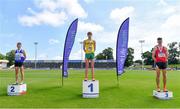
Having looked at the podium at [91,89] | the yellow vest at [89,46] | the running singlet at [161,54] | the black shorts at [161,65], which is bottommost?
the podium at [91,89]

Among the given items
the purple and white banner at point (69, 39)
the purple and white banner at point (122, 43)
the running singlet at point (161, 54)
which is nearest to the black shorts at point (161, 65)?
the running singlet at point (161, 54)

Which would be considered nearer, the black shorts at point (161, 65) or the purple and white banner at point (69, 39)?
the black shorts at point (161, 65)

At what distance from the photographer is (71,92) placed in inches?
526

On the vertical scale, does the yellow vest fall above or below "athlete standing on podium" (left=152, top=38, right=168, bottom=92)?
above

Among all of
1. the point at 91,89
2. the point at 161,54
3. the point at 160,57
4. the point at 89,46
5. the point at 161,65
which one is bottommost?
the point at 91,89

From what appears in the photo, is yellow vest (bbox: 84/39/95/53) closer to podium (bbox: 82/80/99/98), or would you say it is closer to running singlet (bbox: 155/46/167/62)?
podium (bbox: 82/80/99/98)

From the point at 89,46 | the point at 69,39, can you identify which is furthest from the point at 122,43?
the point at 89,46

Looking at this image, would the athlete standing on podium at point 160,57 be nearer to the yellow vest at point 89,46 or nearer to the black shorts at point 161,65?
the black shorts at point 161,65

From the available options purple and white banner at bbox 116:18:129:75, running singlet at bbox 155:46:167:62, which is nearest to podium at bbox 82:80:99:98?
running singlet at bbox 155:46:167:62

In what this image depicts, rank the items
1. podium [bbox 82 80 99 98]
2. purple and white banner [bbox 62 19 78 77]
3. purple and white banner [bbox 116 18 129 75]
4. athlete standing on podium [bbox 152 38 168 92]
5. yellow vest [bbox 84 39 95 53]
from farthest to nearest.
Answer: purple and white banner [bbox 116 18 129 75] < purple and white banner [bbox 62 19 78 77] < yellow vest [bbox 84 39 95 53] < athlete standing on podium [bbox 152 38 168 92] < podium [bbox 82 80 99 98]

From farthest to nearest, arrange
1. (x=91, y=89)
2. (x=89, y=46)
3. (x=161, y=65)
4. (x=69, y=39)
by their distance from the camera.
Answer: (x=69, y=39)
(x=89, y=46)
(x=161, y=65)
(x=91, y=89)

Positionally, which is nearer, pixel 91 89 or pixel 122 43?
pixel 91 89

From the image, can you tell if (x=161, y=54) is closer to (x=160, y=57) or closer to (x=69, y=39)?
(x=160, y=57)

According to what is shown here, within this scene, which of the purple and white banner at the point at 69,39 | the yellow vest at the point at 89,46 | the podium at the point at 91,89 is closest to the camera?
the podium at the point at 91,89
